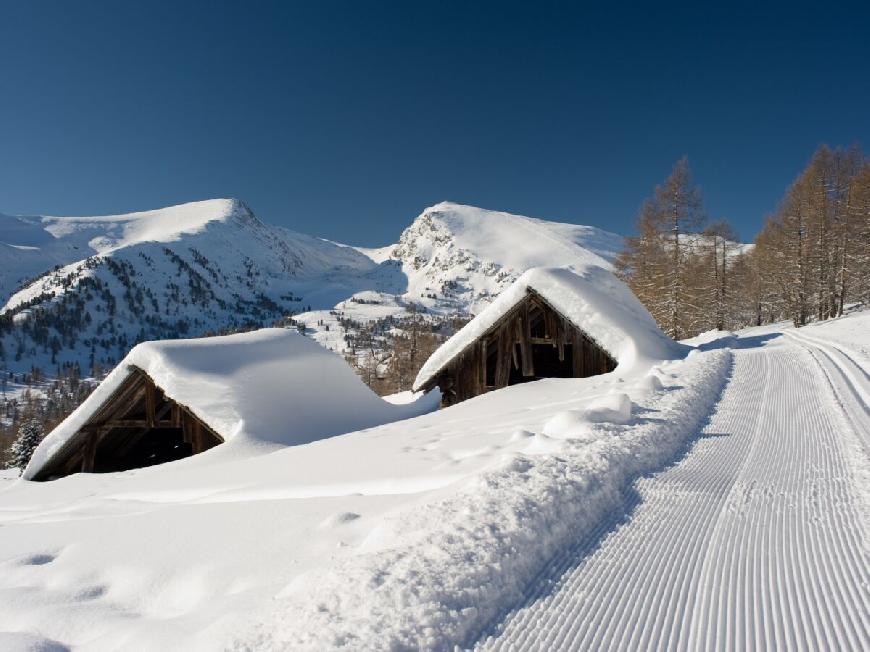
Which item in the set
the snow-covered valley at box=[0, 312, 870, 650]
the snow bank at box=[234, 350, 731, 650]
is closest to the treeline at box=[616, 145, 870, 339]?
the snow-covered valley at box=[0, 312, 870, 650]

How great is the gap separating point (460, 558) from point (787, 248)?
112 feet

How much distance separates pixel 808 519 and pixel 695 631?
5.29 ft

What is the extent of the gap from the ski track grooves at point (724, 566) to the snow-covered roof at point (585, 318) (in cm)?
612

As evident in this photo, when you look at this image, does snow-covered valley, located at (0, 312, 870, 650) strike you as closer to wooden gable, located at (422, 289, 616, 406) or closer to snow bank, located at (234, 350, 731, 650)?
snow bank, located at (234, 350, 731, 650)

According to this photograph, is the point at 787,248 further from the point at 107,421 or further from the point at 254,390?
the point at 107,421

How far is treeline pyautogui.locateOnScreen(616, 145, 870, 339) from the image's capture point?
23906mm

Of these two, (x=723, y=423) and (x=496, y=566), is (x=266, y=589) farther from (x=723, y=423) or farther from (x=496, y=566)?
(x=723, y=423)

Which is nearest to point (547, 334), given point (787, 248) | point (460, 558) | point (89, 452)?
point (460, 558)

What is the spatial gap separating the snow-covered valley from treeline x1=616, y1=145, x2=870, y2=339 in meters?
20.4

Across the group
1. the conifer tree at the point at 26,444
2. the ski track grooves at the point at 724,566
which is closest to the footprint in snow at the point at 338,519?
the ski track grooves at the point at 724,566

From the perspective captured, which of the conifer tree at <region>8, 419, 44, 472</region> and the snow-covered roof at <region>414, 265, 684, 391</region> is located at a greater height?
the snow-covered roof at <region>414, 265, 684, 391</region>

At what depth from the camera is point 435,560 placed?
2400 millimetres

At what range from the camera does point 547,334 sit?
12742 millimetres

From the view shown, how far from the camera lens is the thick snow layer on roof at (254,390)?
927 cm
